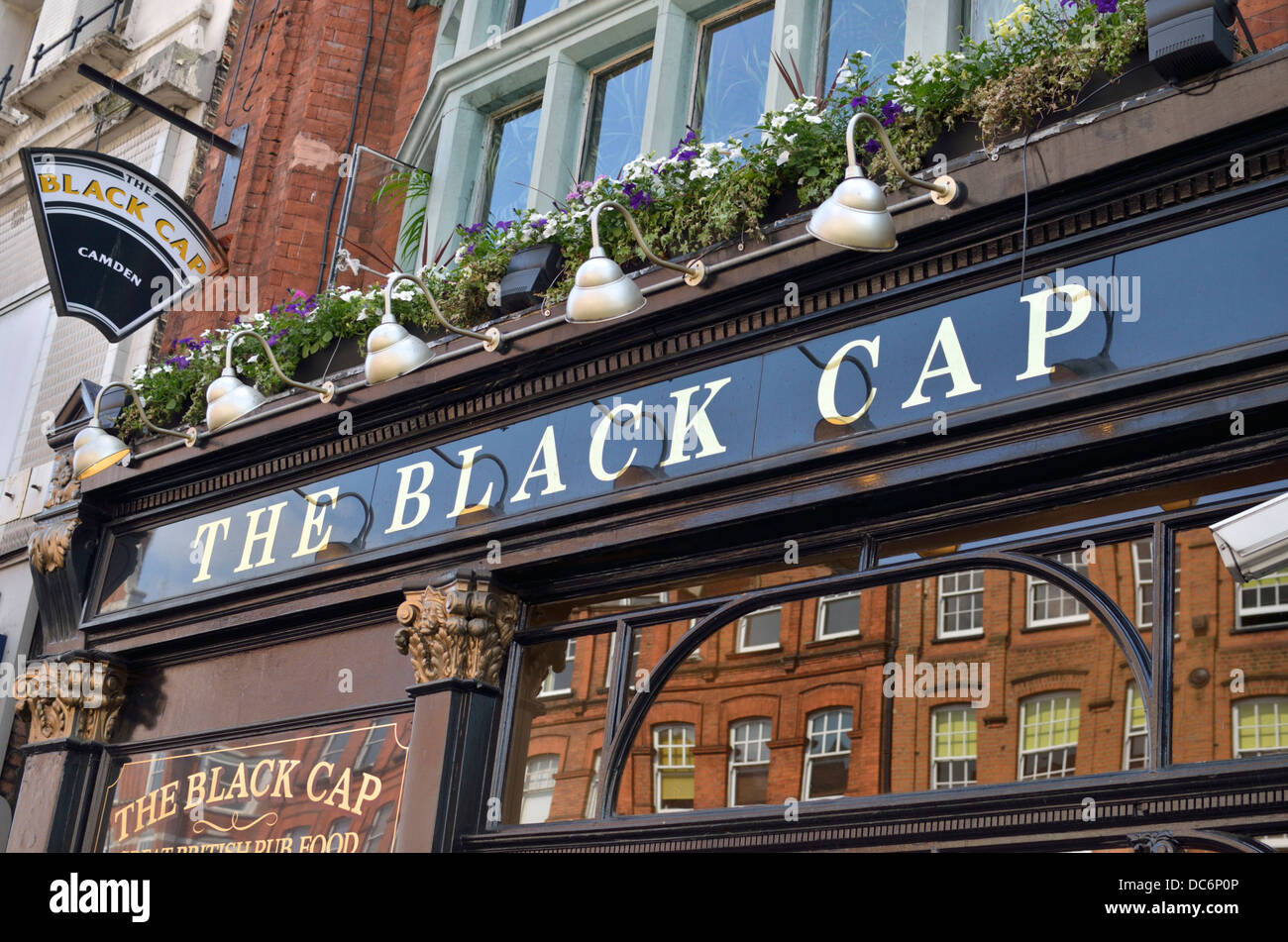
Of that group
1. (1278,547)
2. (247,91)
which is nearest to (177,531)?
(247,91)

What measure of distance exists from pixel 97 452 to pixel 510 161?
339cm

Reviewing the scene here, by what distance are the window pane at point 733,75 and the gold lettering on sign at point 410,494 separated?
2.60 metres

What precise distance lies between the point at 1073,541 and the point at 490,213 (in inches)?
216

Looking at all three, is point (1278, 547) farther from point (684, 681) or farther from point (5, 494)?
point (5, 494)

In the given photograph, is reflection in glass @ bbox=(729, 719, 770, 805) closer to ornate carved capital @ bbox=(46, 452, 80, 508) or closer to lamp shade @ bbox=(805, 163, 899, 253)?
lamp shade @ bbox=(805, 163, 899, 253)

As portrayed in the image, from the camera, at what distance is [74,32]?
46.1 ft

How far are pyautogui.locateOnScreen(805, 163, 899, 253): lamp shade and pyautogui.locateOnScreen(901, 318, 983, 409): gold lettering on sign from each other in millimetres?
805

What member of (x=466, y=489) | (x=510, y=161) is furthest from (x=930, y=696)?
(x=510, y=161)

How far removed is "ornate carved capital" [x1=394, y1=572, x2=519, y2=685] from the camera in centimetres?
792

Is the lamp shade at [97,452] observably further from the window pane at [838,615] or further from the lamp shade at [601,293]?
the window pane at [838,615]

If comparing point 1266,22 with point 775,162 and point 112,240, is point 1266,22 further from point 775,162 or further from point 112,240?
point 112,240

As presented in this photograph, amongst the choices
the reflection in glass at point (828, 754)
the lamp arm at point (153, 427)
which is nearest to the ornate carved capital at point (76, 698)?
the lamp arm at point (153, 427)

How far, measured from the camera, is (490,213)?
10469mm

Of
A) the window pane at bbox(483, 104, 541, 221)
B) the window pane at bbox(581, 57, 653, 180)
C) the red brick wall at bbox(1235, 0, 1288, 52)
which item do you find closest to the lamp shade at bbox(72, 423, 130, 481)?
the window pane at bbox(483, 104, 541, 221)
